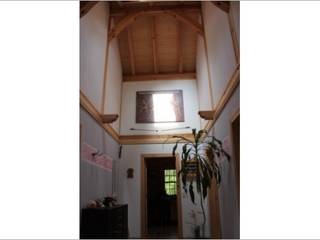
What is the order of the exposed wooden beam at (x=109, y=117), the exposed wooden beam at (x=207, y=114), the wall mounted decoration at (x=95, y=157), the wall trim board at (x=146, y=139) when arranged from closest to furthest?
1. the wall mounted decoration at (x=95, y=157)
2. the exposed wooden beam at (x=109, y=117)
3. the exposed wooden beam at (x=207, y=114)
4. the wall trim board at (x=146, y=139)

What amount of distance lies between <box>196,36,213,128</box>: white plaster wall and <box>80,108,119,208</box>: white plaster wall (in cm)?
226

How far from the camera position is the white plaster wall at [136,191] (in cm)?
757

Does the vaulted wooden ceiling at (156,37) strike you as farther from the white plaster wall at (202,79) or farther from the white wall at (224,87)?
the white wall at (224,87)

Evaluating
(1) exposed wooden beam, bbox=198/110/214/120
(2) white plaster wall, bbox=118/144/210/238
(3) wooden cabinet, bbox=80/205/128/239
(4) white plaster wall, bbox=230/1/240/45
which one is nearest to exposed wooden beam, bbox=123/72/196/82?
(2) white plaster wall, bbox=118/144/210/238

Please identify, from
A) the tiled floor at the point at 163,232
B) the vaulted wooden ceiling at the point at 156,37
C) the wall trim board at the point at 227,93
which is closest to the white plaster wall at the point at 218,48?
the wall trim board at the point at 227,93

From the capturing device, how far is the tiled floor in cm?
761

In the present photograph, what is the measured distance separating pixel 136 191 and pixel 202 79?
308 centimetres

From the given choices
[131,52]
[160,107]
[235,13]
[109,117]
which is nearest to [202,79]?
[160,107]

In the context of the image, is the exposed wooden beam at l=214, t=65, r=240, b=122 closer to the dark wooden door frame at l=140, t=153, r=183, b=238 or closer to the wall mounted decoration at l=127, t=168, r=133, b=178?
the dark wooden door frame at l=140, t=153, r=183, b=238

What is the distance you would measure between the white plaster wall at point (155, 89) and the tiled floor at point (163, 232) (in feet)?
8.10

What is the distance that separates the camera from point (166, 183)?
32.1 ft
